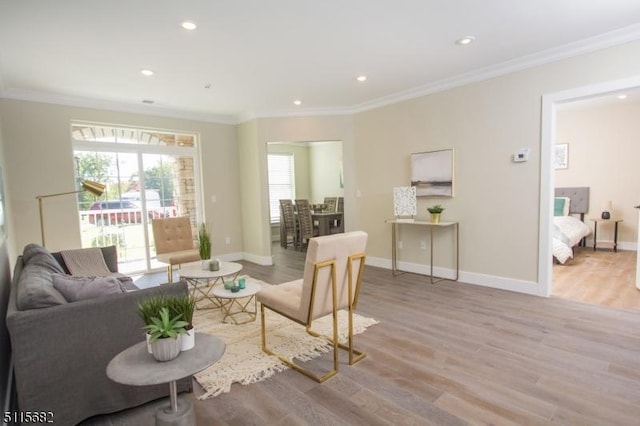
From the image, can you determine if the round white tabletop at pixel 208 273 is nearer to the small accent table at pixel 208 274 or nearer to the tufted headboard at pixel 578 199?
the small accent table at pixel 208 274

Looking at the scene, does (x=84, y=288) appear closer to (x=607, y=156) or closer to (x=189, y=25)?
(x=189, y=25)

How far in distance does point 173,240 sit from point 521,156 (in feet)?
15.9

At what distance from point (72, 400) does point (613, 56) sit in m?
5.20

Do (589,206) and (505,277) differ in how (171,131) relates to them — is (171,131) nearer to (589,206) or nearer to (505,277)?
(505,277)

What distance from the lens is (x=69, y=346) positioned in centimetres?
175

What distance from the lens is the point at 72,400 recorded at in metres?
1.79

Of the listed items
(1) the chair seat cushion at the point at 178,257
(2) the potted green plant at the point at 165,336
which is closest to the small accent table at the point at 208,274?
(1) the chair seat cushion at the point at 178,257

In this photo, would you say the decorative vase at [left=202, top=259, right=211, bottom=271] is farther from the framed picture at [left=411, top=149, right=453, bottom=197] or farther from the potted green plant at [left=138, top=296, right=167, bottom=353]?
the framed picture at [left=411, top=149, right=453, bottom=197]

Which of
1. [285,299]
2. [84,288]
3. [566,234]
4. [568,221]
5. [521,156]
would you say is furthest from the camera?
[568,221]

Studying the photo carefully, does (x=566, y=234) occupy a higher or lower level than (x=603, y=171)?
lower

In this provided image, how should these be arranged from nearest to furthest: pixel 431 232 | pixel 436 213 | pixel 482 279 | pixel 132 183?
pixel 482 279 → pixel 436 213 → pixel 431 232 → pixel 132 183

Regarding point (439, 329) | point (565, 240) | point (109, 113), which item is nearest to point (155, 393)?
point (439, 329)

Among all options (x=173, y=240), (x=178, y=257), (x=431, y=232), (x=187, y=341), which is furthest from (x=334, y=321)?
(x=173, y=240)

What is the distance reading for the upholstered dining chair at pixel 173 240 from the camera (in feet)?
14.9
